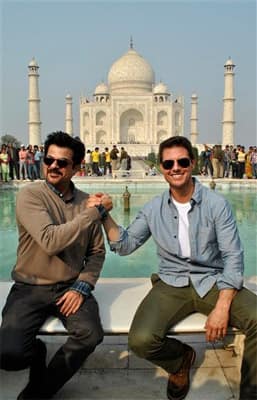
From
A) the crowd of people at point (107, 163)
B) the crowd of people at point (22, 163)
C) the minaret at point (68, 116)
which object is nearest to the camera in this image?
the crowd of people at point (22, 163)

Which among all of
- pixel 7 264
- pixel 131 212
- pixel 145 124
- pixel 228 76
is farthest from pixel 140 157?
pixel 7 264

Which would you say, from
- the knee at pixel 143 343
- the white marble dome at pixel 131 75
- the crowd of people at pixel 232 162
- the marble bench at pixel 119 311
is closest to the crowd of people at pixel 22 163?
the crowd of people at pixel 232 162

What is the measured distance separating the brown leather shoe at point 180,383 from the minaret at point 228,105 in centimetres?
2807

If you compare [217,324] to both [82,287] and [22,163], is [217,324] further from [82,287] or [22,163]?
[22,163]

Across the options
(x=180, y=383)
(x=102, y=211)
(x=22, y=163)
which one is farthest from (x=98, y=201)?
(x=22, y=163)

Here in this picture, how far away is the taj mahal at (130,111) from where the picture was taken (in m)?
39.2

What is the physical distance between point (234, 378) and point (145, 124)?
126 ft

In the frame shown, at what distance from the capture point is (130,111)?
40.6 metres

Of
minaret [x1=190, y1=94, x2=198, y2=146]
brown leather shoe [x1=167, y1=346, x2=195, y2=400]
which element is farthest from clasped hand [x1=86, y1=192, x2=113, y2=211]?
minaret [x1=190, y1=94, x2=198, y2=146]

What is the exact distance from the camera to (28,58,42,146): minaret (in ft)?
93.7

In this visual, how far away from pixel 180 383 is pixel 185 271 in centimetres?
44

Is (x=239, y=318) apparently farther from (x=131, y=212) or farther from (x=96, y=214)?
(x=131, y=212)

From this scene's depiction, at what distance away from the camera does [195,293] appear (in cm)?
190

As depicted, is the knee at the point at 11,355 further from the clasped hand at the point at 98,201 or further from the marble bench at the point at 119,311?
the clasped hand at the point at 98,201
